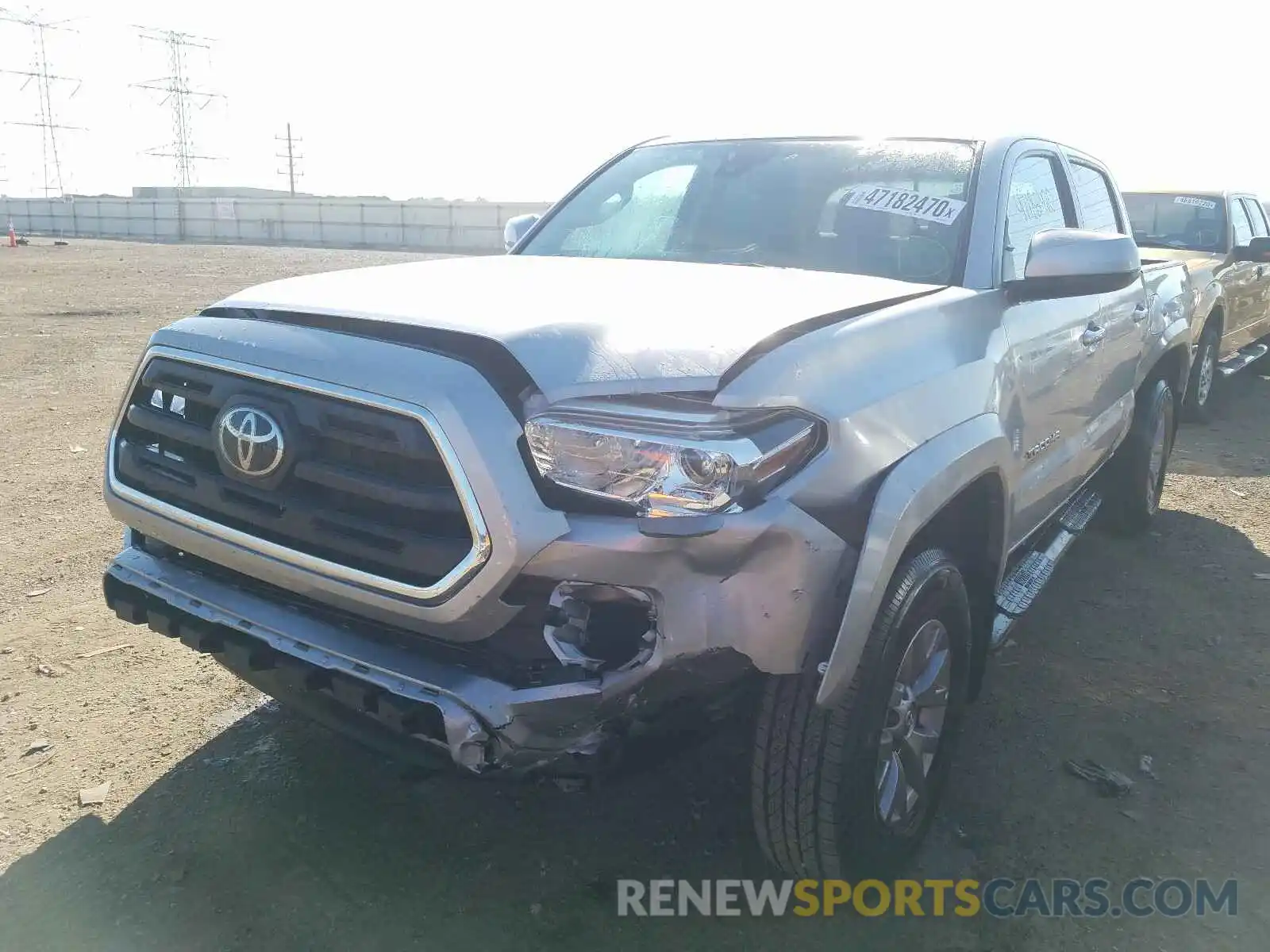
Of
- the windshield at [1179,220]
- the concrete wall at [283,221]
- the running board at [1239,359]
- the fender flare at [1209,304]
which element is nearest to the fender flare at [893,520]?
the fender flare at [1209,304]

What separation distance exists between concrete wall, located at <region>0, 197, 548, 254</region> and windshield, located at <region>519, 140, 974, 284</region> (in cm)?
3579

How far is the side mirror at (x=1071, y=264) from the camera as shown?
291 centimetres

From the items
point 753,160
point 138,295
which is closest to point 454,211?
point 138,295

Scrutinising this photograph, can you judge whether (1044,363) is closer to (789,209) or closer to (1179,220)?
(789,209)

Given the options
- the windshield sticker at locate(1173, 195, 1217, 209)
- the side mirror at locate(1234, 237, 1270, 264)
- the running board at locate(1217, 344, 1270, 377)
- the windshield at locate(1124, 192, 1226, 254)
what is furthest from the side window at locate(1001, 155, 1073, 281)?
the windshield sticker at locate(1173, 195, 1217, 209)

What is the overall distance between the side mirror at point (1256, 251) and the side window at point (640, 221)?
234 inches

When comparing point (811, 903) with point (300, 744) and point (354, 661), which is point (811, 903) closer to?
point (354, 661)

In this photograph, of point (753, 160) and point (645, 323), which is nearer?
point (645, 323)

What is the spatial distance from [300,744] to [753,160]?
247cm

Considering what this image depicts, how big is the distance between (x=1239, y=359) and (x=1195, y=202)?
4.78 feet

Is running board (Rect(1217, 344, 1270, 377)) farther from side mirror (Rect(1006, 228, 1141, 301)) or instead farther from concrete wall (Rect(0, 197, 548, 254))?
concrete wall (Rect(0, 197, 548, 254))

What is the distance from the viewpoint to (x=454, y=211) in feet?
141

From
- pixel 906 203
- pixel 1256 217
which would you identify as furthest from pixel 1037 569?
pixel 1256 217

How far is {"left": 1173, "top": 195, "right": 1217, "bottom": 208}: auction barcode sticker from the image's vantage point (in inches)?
340
